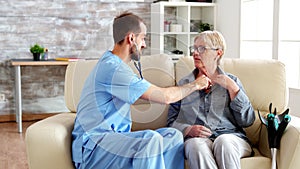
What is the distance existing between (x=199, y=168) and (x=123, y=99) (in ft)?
1.57

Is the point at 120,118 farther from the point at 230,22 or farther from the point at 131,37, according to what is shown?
the point at 230,22

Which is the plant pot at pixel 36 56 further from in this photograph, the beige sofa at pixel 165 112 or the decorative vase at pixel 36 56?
the beige sofa at pixel 165 112

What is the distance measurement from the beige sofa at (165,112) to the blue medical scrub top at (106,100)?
10 cm

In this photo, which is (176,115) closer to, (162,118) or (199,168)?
(162,118)

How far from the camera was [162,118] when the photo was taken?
240 centimetres

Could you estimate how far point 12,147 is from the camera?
159 inches

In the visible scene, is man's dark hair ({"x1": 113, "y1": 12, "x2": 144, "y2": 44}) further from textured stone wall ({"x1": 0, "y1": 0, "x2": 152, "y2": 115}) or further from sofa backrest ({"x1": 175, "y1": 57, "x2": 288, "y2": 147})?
textured stone wall ({"x1": 0, "y1": 0, "x2": 152, "y2": 115})

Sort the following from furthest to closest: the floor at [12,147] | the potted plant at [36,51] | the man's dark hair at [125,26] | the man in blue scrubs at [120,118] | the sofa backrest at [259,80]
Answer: the potted plant at [36,51] → the floor at [12,147] → the sofa backrest at [259,80] → the man's dark hair at [125,26] → the man in blue scrubs at [120,118]

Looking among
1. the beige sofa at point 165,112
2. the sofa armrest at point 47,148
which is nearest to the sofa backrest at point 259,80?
the beige sofa at point 165,112

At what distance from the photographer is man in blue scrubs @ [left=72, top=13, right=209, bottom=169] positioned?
1.90 metres

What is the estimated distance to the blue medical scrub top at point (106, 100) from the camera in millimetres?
1970

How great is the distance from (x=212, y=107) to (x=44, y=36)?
349 centimetres

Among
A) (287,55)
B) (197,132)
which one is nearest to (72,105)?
(197,132)

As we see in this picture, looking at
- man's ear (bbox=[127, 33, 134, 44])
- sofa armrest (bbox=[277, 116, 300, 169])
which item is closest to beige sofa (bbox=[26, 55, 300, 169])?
sofa armrest (bbox=[277, 116, 300, 169])
